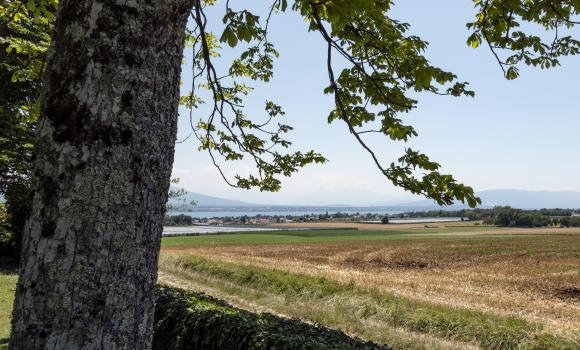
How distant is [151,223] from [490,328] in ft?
41.1

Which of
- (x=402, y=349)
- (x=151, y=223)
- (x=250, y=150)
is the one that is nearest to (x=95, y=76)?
(x=151, y=223)

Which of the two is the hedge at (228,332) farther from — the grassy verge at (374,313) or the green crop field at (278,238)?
the green crop field at (278,238)

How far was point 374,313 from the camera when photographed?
14.1m

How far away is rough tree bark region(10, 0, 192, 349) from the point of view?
142 centimetres

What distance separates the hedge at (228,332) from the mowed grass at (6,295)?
3.87 m

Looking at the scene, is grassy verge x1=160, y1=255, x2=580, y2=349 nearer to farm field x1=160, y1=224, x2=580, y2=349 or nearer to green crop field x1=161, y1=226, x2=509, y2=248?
farm field x1=160, y1=224, x2=580, y2=349

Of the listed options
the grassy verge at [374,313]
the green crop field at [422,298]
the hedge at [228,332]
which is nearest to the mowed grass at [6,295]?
the green crop field at [422,298]

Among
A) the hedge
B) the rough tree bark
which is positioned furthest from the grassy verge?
the rough tree bark

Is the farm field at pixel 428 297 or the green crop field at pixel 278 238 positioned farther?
the green crop field at pixel 278 238

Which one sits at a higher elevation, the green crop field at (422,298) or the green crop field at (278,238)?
the green crop field at (422,298)

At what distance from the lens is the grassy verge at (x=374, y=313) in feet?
37.9

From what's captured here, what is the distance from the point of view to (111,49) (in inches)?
59.7

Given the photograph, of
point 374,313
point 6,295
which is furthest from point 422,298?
point 6,295

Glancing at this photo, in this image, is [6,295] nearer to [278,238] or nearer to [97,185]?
[97,185]
